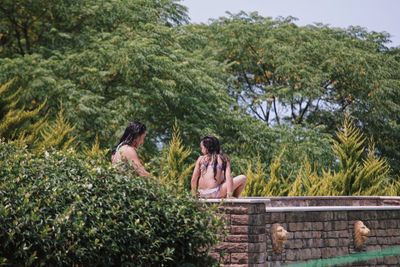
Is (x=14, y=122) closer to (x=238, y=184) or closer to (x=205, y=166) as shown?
(x=205, y=166)

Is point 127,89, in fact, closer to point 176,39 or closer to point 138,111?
point 138,111

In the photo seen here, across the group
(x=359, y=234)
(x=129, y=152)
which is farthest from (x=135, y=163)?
(x=359, y=234)

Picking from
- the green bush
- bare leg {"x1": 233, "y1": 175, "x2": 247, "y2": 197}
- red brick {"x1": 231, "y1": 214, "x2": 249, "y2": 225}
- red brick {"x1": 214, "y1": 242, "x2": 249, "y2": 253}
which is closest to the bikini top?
bare leg {"x1": 233, "y1": 175, "x2": 247, "y2": 197}

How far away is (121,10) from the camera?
33.5m

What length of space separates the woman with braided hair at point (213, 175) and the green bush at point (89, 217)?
1.85m

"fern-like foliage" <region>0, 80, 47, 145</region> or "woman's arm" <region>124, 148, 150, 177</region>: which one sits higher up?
"fern-like foliage" <region>0, 80, 47, 145</region>

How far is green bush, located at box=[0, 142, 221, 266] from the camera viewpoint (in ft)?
33.8

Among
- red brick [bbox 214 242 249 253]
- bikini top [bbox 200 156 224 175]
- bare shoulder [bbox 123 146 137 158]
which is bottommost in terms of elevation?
red brick [bbox 214 242 249 253]

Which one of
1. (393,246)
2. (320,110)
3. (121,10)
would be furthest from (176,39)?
(393,246)

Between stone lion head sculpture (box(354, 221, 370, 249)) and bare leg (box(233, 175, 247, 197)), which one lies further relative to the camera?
stone lion head sculpture (box(354, 221, 370, 249))

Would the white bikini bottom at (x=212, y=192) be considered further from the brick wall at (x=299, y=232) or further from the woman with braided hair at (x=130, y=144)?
the woman with braided hair at (x=130, y=144)

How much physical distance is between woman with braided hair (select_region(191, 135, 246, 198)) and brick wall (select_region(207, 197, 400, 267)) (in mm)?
506

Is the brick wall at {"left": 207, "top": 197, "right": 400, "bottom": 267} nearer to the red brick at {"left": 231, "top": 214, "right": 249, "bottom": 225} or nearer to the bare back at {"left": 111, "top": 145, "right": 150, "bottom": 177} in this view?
the red brick at {"left": 231, "top": 214, "right": 249, "bottom": 225}

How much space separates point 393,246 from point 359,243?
4.12 feet
